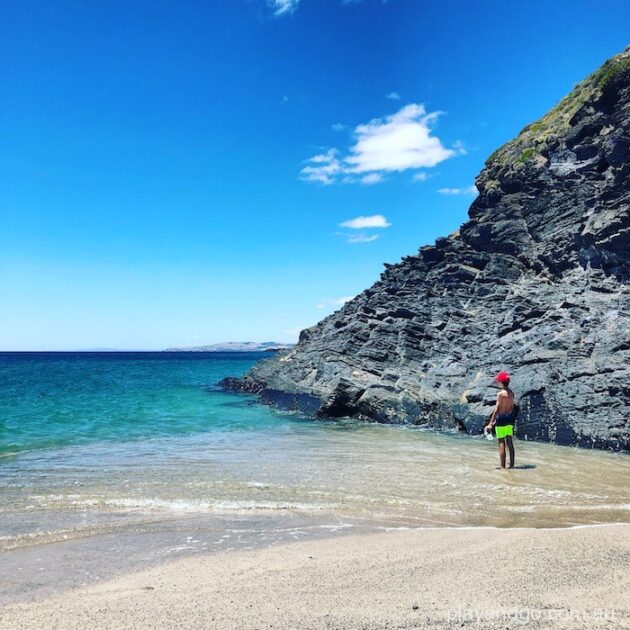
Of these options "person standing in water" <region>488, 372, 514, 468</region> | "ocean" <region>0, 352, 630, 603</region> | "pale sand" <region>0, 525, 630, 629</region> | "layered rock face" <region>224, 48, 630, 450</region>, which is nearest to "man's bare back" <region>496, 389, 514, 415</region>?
"person standing in water" <region>488, 372, 514, 468</region>

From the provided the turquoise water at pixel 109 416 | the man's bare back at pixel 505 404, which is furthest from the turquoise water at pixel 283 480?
the man's bare back at pixel 505 404

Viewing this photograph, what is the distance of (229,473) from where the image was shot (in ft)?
43.7

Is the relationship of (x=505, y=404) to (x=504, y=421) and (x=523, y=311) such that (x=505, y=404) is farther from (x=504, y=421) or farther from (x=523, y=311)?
(x=523, y=311)

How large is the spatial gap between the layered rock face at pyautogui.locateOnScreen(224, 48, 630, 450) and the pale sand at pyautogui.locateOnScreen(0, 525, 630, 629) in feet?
42.5

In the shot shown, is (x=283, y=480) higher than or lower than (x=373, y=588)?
lower

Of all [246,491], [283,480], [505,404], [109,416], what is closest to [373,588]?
[246,491]

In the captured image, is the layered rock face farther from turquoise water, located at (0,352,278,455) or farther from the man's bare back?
the man's bare back

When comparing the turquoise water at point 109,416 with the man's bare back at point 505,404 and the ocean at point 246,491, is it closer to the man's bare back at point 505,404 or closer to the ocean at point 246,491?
the ocean at point 246,491

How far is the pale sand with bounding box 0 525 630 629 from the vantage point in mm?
4980

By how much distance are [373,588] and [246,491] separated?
610 centimetres

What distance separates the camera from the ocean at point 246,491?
315 inches

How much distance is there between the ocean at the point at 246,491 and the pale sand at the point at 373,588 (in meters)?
0.92

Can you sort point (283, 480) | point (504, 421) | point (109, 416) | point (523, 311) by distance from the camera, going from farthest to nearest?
point (523, 311) < point (109, 416) < point (504, 421) < point (283, 480)

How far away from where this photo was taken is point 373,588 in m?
5.79
